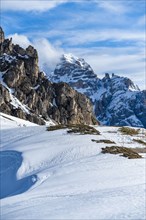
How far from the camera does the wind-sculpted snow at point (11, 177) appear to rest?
2483 cm

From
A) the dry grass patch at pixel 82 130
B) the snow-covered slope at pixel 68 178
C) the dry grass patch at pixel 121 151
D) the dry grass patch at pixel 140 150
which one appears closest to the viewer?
the snow-covered slope at pixel 68 178

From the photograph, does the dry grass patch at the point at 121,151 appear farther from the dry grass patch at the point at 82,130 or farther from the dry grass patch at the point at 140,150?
the dry grass patch at the point at 82,130

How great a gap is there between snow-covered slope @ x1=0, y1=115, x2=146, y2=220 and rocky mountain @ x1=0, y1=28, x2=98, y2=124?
11943cm

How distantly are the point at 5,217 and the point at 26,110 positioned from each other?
142 meters

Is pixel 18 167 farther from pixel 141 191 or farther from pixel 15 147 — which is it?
pixel 141 191

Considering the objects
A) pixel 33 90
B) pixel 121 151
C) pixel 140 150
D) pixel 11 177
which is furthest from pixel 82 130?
pixel 33 90

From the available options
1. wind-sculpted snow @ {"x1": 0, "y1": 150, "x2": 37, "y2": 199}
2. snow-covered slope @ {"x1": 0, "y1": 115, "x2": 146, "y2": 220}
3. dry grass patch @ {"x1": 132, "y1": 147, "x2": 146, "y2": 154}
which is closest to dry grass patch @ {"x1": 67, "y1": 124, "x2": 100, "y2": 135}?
snow-covered slope @ {"x1": 0, "y1": 115, "x2": 146, "y2": 220}

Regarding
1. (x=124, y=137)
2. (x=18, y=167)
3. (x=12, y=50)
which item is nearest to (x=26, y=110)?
(x=12, y=50)

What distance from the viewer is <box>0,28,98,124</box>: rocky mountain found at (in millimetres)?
A: 166375

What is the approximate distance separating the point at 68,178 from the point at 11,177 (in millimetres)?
5124

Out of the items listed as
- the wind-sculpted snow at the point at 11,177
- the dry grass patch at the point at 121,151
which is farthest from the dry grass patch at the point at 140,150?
the wind-sculpted snow at the point at 11,177

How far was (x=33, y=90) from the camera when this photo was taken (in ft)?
561

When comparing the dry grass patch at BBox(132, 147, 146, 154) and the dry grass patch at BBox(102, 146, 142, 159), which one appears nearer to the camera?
the dry grass patch at BBox(102, 146, 142, 159)

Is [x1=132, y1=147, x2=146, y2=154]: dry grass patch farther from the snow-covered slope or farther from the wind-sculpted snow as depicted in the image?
the wind-sculpted snow
